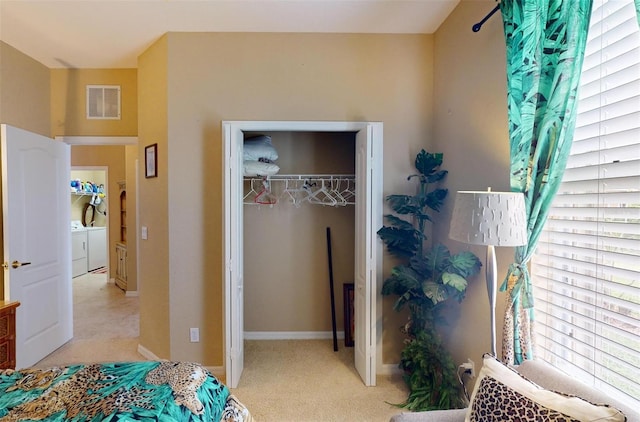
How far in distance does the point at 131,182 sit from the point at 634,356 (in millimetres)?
5683

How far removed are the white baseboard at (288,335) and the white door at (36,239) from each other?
6.02 feet

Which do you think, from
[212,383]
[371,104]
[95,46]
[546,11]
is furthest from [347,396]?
[95,46]

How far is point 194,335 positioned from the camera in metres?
2.58

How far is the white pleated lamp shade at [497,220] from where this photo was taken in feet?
4.13

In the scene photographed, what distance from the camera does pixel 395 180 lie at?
101 inches

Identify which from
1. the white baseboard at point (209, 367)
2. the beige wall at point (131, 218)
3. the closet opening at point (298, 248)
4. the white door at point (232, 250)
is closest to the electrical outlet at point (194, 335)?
the white baseboard at point (209, 367)

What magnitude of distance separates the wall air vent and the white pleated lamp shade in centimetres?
349

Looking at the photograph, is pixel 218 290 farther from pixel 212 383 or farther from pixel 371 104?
pixel 371 104

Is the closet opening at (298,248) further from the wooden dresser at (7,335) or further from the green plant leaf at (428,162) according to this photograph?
the wooden dresser at (7,335)

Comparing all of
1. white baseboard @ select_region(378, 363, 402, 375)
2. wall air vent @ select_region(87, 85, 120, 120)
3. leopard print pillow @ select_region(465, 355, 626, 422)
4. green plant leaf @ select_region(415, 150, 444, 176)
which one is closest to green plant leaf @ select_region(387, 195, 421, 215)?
green plant leaf @ select_region(415, 150, 444, 176)

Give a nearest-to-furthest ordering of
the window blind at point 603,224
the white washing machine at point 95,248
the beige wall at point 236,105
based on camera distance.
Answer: the window blind at point 603,224
the beige wall at point 236,105
the white washing machine at point 95,248

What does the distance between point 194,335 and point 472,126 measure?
268cm

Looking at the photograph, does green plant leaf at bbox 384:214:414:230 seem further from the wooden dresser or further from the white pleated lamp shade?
the wooden dresser

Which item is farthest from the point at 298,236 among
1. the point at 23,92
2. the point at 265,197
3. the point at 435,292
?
the point at 23,92
